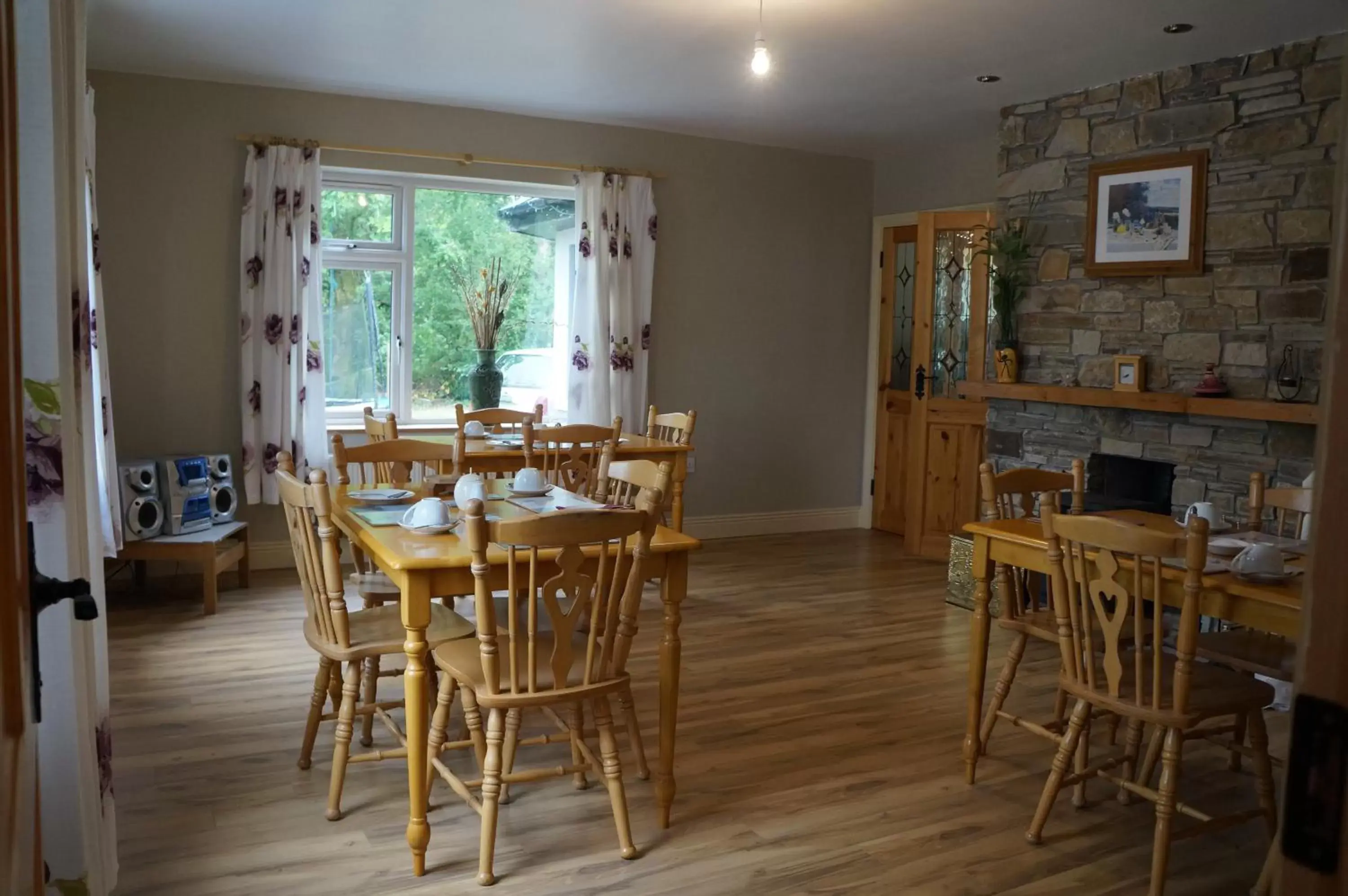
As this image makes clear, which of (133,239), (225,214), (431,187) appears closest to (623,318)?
(431,187)

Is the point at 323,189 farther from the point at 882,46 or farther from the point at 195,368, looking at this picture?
the point at 882,46

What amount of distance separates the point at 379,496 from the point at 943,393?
4.21 metres

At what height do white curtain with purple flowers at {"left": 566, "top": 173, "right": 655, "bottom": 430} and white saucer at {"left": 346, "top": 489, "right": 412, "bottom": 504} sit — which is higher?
white curtain with purple flowers at {"left": 566, "top": 173, "right": 655, "bottom": 430}

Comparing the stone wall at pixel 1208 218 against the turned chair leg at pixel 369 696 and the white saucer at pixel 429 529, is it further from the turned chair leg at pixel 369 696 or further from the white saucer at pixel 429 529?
the turned chair leg at pixel 369 696

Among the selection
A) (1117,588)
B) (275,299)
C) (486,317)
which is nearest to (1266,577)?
(1117,588)

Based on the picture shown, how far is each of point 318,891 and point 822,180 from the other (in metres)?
5.70

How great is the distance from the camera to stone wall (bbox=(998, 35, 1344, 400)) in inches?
164

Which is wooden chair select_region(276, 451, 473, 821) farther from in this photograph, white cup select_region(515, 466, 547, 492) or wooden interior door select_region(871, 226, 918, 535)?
wooden interior door select_region(871, 226, 918, 535)

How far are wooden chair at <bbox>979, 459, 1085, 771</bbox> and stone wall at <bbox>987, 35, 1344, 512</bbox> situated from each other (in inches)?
50.2

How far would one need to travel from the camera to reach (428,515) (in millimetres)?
2742

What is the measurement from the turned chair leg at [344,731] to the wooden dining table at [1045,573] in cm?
179

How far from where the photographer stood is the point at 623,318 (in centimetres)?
627

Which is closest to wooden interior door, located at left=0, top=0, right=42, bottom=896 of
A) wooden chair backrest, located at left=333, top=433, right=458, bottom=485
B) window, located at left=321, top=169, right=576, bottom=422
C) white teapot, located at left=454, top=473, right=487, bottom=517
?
white teapot, located at left=454, top=473, right=487, bottom=517

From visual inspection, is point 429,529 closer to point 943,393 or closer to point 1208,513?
point 1208,513
